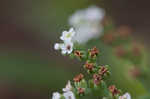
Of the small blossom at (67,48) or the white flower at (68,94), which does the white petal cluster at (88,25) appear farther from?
the white flower at (68,94)

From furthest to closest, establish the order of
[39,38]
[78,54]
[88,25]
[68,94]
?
[39,38]
[88,25]
[78,54]
[68,94]

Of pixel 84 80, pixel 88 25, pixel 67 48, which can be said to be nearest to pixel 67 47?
pixel 67 48

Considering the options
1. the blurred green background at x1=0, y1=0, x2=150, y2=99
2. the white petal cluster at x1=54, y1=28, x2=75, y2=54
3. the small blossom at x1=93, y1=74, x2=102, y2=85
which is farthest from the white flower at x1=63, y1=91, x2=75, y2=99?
the blurred green background at x1=0, y1=0, x2=150, y2=99

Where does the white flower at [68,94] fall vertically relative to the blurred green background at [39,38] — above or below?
below

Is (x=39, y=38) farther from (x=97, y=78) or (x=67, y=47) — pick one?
(x=97, y=78)

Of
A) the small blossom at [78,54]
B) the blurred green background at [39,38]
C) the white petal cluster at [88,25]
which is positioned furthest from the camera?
the blurred green background at [39,38]

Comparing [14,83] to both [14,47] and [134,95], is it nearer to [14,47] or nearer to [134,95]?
[14,47]

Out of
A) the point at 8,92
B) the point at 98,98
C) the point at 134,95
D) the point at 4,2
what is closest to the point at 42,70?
the point at 8,92

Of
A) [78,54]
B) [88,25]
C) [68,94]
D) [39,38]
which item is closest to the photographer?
[68,94]

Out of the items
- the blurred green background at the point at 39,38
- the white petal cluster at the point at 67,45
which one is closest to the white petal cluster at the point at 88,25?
the blurred green background at the point at 39,38
